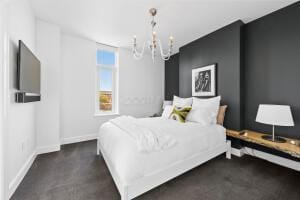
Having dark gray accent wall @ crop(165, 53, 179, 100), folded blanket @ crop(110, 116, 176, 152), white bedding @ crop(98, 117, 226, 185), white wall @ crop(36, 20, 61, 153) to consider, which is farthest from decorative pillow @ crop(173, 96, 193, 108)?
white wall @ crop(36, 20, 61, 153)

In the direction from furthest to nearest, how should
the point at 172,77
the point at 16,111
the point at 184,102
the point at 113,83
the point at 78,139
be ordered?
1. the point at 172,77
2. the point at 113,83
3. the point at 78,139
4. the point at 184,102
5. the point at 16,111

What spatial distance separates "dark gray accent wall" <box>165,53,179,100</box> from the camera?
4480 mm

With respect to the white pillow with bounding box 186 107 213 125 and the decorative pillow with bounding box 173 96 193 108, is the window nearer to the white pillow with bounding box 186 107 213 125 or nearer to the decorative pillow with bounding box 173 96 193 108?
the decorative pillow with bounding box 173 96 193 108

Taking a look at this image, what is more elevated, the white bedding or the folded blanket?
the folded blanket

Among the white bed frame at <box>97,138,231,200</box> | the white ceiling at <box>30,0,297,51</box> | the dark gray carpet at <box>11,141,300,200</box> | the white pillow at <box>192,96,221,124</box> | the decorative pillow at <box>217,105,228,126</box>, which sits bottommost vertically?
the dark gray carpet at <box>11,141,300,200</box>

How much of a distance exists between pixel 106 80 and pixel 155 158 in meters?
3.06

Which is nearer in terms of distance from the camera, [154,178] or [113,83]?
[154,178]

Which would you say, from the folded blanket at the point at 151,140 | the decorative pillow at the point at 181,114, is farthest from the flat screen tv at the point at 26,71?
the decorative pillow at the point at 181,114

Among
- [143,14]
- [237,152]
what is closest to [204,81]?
[237,152]

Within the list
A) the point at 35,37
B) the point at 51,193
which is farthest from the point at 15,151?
the point at 35,37

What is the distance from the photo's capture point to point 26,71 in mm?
1774

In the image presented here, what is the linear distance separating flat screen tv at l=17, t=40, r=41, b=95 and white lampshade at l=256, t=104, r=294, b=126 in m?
3.42

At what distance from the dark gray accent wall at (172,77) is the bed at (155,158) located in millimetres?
2446

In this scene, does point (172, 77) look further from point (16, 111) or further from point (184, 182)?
point (16, 111)
